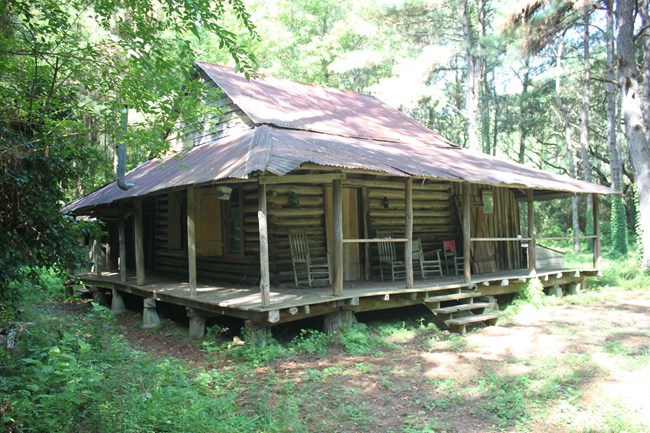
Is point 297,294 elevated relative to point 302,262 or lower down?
lower down

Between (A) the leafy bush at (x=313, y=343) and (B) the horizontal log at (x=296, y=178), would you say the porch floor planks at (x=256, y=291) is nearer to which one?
(A) the leafy bush at (x=313, y=343)

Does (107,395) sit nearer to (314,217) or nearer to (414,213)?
(314,217)

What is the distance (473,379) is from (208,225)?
6.72 meters

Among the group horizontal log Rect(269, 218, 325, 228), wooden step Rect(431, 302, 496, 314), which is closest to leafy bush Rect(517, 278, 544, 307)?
wooden step Rect(431, 302, 496, 314)

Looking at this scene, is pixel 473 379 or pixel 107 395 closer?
pixel 107 395

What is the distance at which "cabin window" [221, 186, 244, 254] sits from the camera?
10.5 meters

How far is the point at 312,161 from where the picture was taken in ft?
24.2

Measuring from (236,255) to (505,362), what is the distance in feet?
19.3

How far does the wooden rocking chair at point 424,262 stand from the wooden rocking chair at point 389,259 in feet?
1.67

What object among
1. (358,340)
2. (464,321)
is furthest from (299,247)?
(464,321)

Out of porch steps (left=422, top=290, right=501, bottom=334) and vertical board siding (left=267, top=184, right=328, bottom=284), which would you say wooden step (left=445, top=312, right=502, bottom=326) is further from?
vertical board siding (left=267, top=184, right=328, bottom=284)

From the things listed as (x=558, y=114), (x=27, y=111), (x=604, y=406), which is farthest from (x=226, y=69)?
(x=558, y=114)

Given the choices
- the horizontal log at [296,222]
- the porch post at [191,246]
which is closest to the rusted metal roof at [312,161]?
the porch post at [191,246]

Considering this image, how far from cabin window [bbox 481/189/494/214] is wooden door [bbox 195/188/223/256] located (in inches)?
275
